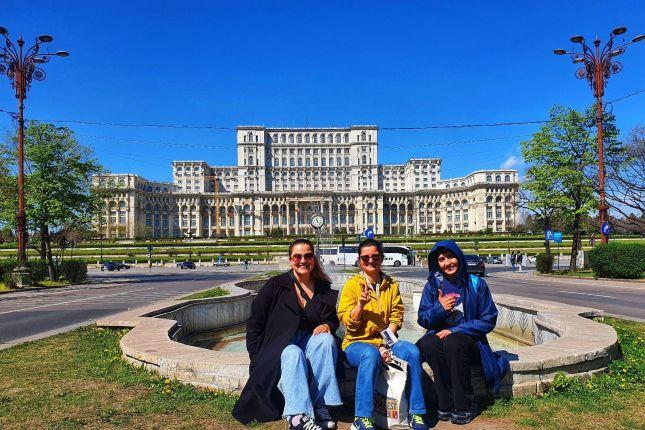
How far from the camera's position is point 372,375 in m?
4.09

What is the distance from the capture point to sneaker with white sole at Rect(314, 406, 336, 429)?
160 inches

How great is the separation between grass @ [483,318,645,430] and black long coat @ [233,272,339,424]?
1.87m

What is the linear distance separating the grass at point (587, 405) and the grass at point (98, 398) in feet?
7.51

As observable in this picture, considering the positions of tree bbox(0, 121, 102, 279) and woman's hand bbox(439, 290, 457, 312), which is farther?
tree bbox(0, 121, 102, 279)

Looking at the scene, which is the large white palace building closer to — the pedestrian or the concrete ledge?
the concrete ledge

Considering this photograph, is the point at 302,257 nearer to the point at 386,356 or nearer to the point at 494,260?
the point at 386,356

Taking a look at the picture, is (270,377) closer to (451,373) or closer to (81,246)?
(451,373)

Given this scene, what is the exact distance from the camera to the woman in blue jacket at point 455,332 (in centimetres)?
438

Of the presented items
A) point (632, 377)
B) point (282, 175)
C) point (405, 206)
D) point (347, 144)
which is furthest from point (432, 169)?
point (632, 377)

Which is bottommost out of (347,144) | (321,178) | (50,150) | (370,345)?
(370,345)

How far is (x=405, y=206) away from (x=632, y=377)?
14177 cm

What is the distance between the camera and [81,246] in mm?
80375

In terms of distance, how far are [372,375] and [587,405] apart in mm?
2159

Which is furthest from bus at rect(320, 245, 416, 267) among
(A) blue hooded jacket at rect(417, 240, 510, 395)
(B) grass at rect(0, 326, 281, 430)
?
(A) blue hooded jacket at rect(417, 240, 510, 395)
